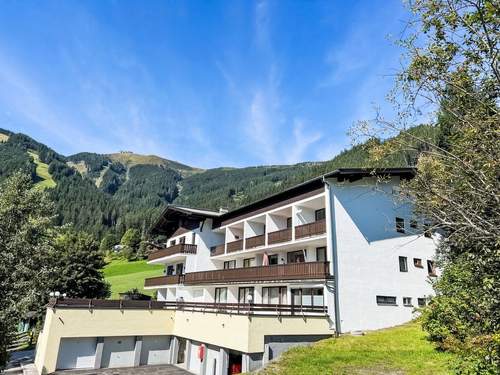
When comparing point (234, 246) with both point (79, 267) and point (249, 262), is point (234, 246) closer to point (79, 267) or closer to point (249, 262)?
point (249, 262)

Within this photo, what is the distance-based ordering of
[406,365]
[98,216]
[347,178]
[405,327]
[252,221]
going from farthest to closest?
[98,216], [252,221], [347,178], [405,327], [406,365]

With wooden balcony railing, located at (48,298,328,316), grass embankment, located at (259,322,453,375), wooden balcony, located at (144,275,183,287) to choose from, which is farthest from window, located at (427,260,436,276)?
wooden balcony, located at (144,275,183,287)

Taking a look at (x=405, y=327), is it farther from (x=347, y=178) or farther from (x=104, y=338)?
(x=104, y=338)

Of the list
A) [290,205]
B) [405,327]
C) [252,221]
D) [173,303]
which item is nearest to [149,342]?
[173,303]

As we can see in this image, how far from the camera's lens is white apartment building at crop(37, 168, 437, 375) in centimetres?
1909

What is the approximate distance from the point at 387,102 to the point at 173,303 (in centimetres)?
2489

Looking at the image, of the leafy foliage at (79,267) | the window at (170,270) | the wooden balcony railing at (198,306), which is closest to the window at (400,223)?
the wooden balcony railing at (198,306)

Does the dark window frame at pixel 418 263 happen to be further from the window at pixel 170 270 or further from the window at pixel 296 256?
the window at pixel 170 270

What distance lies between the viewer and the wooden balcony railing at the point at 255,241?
91.4 ft

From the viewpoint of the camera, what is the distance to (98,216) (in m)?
155

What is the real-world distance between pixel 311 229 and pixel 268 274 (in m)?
4.63

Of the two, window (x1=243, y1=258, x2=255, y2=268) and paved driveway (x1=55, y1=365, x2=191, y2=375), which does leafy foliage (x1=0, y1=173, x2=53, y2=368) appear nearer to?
paved driveway (x1=55, y1=365, x2=191, y2=375)

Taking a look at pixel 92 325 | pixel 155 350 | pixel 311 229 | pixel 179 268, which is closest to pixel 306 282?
pixel 311 229

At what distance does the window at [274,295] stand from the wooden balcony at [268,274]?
1647mm
